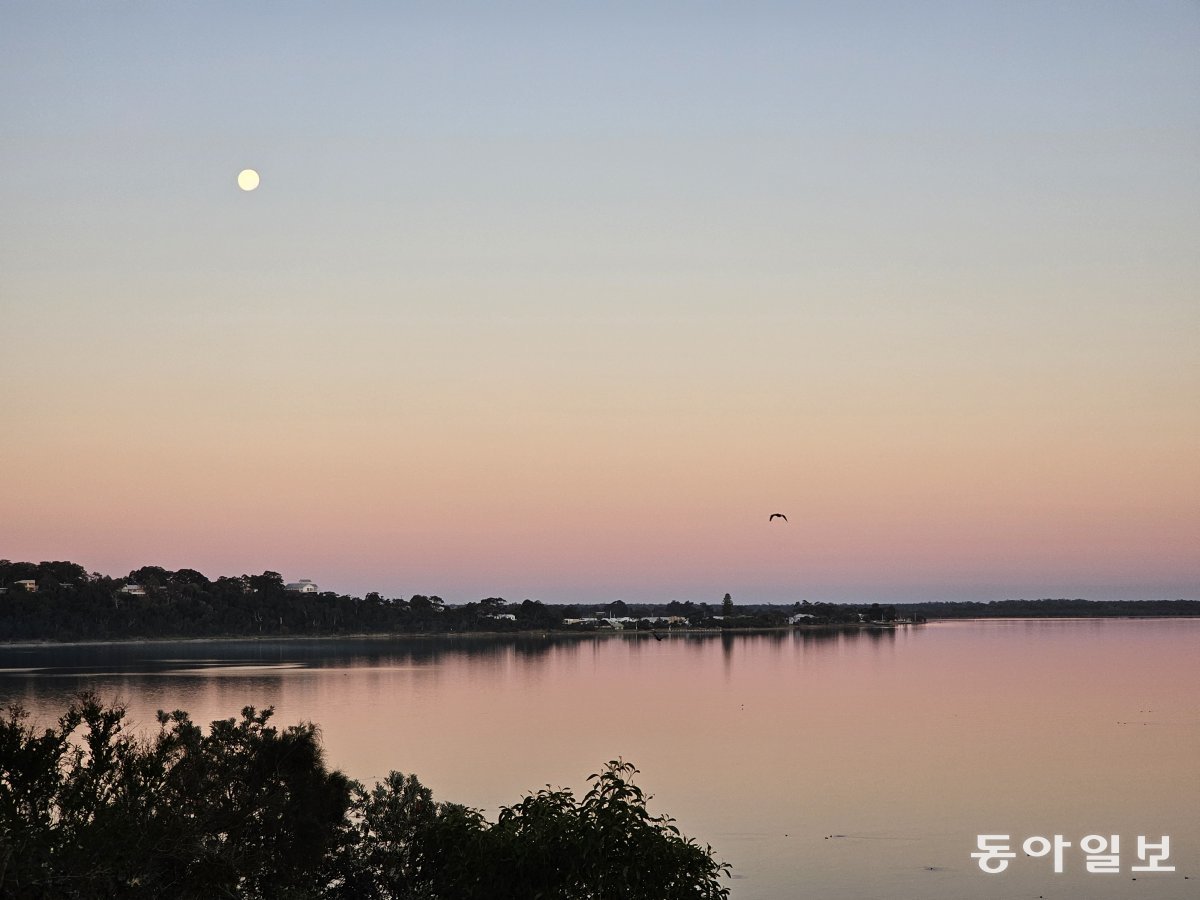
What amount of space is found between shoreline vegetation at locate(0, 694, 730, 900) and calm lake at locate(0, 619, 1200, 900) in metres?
14.9

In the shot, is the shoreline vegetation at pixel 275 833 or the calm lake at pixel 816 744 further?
A: the calm lake at pixel 816 744

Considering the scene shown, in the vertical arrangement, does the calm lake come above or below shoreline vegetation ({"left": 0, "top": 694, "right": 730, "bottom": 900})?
below

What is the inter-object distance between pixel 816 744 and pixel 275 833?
153 feet

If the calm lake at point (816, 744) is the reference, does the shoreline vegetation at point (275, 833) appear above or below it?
above

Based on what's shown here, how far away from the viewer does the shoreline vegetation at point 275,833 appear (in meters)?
13.9

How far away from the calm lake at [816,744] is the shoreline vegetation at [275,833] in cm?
1493

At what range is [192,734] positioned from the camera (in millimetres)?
21672

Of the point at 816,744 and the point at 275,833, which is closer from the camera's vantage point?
the point at 275,833

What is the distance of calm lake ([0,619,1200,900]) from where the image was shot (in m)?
38.1

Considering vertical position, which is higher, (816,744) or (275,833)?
(275,833)

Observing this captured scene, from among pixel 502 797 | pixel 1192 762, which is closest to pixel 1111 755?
pixel 1192 762

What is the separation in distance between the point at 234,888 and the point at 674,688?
87663mm

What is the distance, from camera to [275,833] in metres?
21.1

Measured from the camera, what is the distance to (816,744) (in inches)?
2522
